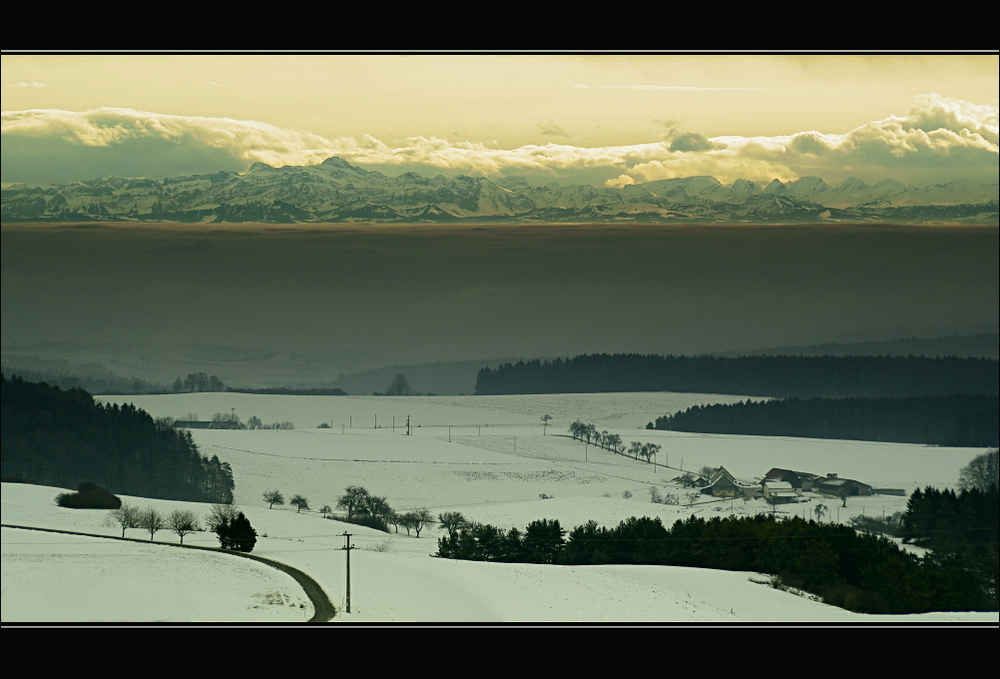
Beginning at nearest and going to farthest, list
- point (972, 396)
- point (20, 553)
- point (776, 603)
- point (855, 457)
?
point (20, 553)
point (776, 603)
point (855, 457)
point (972, 396)

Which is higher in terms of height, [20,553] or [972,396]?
[972,396]

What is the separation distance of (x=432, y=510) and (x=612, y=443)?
44.3 feet

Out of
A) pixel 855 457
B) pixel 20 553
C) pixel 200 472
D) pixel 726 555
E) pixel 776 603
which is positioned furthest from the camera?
pixel 855 457

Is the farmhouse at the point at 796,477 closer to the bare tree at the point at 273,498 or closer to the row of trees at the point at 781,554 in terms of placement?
the row of trees at the point at 781,554

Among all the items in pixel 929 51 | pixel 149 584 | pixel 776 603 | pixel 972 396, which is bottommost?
pixel 776 603

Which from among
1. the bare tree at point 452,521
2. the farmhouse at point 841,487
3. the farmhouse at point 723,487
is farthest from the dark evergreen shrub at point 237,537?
the farmhouse at point 841,487

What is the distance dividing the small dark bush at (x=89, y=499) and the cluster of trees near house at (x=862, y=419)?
32279 mm

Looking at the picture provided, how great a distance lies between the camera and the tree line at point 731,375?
54.6 m

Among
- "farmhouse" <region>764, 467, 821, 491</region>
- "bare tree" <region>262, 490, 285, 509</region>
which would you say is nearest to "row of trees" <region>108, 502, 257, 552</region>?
"bare tree" <region>262, 490, 285, 509</region>

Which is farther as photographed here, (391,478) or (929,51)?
(391,478)

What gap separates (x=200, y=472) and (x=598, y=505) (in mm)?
20254

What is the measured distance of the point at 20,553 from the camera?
69.4 feet

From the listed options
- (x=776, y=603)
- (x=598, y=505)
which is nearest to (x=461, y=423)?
(x=598, y=505)

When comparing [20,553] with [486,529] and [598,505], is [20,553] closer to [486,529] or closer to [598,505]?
[486,529]
